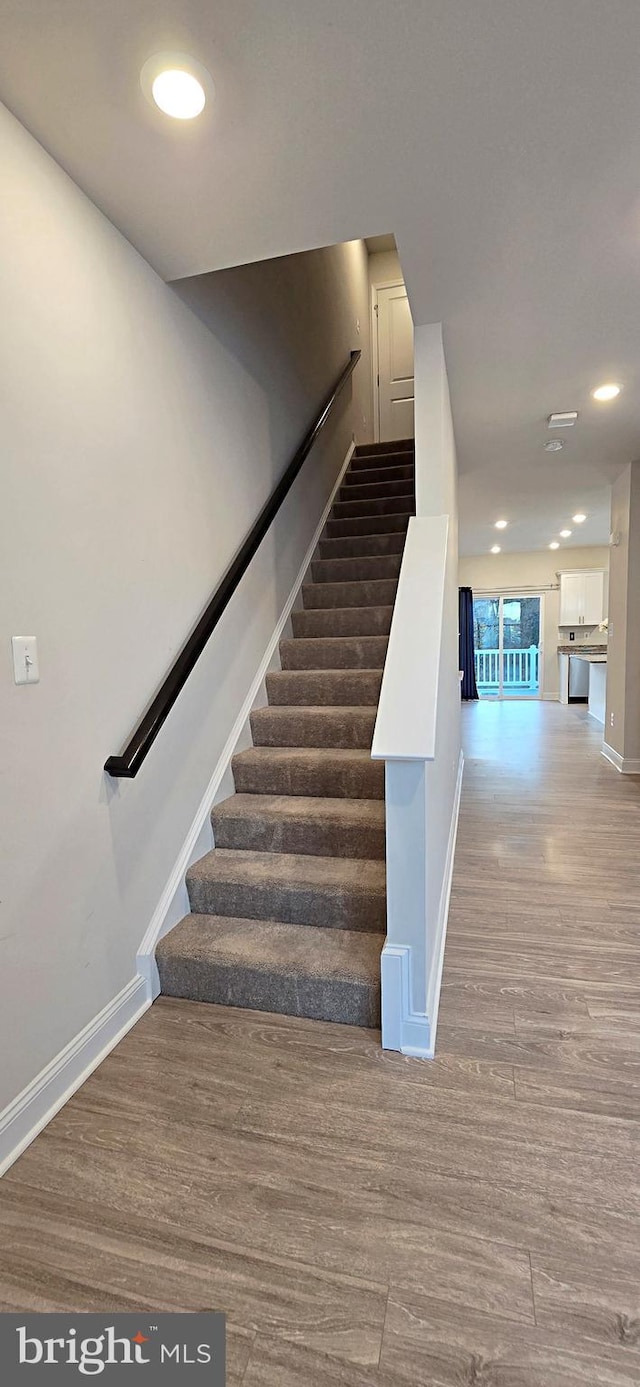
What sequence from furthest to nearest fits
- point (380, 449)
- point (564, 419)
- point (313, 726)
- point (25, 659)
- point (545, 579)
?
point (545, 579)
point (380, 449)
point (564, 419)
point (313, 726)
point (25, 659)

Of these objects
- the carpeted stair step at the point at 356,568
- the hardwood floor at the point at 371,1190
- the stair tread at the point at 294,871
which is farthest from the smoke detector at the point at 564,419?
the hardwood floor at the point at 371,1190

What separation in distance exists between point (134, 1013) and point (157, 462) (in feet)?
5.99

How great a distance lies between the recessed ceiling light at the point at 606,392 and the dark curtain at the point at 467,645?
6.33 m

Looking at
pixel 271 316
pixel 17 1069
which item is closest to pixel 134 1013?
pixel 17 1069

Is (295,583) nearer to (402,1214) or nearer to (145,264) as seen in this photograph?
(145,264)

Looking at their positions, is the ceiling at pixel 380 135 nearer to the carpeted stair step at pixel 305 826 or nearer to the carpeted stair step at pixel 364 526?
the carpeted stair step at pixel 364 526

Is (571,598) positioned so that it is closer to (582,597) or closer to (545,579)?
(582,597)

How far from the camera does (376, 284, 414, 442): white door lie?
6508 mm

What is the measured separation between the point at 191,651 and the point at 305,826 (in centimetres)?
80

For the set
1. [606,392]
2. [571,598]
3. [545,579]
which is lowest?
[571,598]

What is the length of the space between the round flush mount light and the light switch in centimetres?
130

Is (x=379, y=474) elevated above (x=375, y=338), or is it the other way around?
(x=375, y=338)

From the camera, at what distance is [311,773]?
2.48 m

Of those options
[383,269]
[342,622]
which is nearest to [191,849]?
[342,622]
